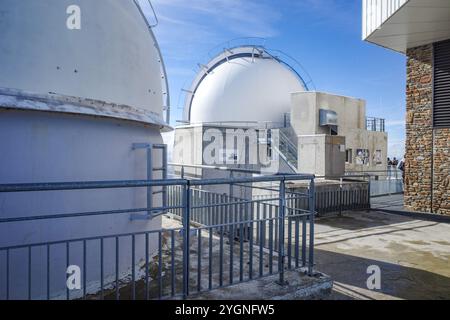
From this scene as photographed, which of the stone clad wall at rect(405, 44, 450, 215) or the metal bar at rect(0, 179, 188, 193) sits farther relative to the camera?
the stone clad wall at rect(405, 44, 450, 215)

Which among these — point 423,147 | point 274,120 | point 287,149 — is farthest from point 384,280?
point 274,120

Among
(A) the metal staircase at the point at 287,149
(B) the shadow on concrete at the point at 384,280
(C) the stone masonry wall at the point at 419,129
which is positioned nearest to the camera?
(B) the shadow on concrete at the point at 384,280

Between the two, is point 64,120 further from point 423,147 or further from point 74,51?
point 423,147

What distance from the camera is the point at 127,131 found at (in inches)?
183

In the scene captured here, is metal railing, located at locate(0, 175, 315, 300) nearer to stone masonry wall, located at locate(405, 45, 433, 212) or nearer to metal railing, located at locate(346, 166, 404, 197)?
stone masonry wall, located at locate(405, 45, 433, 212)

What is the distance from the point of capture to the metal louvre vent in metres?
9.58

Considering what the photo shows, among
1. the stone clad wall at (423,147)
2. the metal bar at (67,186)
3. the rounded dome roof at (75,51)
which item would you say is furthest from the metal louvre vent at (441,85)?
the metal bar at (67,186)

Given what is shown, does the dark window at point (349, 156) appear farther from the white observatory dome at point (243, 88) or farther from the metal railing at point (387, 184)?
the white observatory dome at point (243, 88)

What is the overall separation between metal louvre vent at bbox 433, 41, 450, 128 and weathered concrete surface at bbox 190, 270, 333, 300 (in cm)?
775

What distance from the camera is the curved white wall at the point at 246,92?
2280 cm

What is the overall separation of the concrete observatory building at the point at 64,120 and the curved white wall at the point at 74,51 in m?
0.01

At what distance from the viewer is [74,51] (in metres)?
3.99

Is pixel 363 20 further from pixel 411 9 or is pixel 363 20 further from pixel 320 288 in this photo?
pixel 320 288

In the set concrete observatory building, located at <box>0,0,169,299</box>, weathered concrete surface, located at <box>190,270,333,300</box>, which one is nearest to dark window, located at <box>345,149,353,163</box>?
weathered concrete surface, located at <box>190,270,333,300</box>
